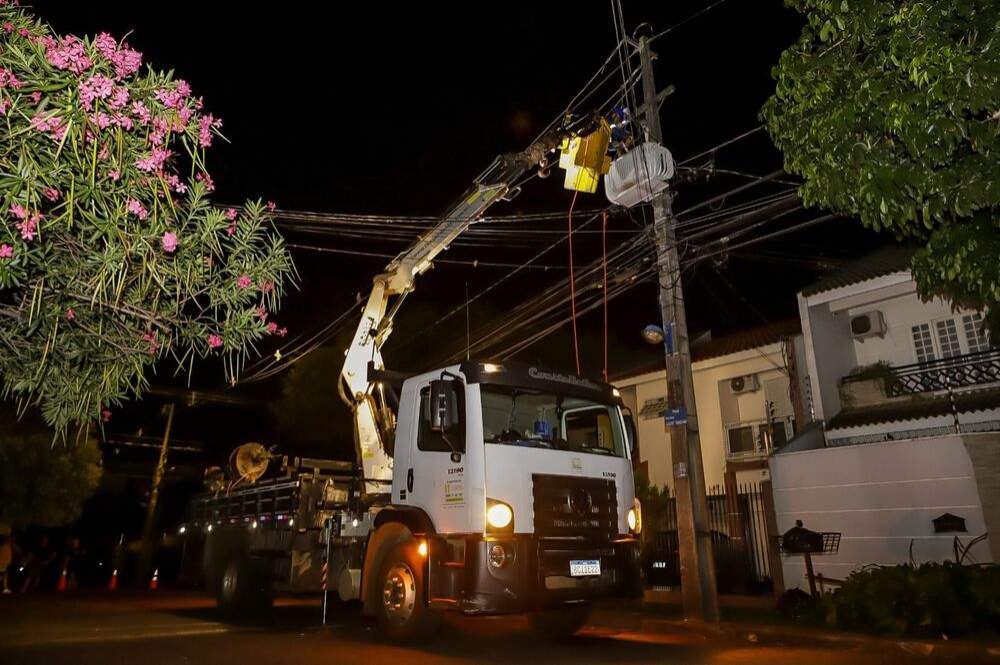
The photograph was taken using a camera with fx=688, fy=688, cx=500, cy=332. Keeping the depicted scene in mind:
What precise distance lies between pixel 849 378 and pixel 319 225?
12.1 metres

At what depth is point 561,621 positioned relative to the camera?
8.97m

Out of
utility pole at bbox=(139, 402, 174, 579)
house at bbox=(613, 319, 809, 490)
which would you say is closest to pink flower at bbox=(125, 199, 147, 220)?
house at bbox=(613, 319, 809, 490)

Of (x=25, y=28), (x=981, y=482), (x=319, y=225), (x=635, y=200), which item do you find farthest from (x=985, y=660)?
(x=319, y=225)

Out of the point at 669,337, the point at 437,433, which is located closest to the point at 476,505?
the point at 437,433

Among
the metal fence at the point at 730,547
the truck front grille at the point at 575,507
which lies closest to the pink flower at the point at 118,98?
the truck front grille at the point at 575,507

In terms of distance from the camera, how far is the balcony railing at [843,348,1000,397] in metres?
13.8

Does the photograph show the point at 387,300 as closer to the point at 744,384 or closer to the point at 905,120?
the point at 905,120

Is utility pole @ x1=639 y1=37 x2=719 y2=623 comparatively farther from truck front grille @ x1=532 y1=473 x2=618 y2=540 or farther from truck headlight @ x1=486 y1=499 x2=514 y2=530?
truck headlight @ x1=486 y1=499 x2=514 y2=530

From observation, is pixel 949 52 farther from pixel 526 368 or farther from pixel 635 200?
pixel 635 200

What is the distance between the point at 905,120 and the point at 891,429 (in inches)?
462

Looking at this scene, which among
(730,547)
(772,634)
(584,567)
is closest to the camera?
(584,567)

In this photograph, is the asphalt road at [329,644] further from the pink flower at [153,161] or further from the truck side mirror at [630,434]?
the pink flower at [153,161]

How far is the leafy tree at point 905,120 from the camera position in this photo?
481 cm

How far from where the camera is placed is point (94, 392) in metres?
4.99
